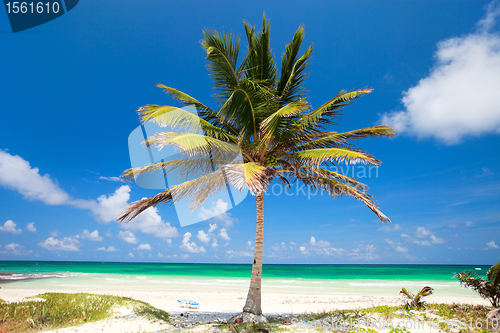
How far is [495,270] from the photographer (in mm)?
6004

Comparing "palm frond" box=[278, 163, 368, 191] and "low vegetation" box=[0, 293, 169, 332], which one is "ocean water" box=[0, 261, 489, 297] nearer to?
"palm frond" box=[278, 163, 368, 191]

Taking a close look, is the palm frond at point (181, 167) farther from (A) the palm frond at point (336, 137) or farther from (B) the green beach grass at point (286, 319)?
(B) the green beach grass at point (286, 319)

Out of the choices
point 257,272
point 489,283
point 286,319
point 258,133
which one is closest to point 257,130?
point 258,133

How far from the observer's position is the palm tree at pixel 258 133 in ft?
20.4

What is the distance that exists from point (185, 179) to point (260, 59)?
13.7 feet

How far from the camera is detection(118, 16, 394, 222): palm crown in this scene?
6.18 m

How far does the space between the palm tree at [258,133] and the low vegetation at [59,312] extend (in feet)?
10.3

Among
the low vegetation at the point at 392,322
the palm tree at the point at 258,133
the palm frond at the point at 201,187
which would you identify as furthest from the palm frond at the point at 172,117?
the low vegetation at the point at 392,322

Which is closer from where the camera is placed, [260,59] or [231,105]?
[231,105]

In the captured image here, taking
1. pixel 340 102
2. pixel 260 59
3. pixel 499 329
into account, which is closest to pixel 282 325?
pixel 499 329

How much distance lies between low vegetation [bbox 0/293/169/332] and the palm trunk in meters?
2.70

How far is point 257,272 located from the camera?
6.66 m

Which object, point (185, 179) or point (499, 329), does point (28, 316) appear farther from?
point (499, 329)

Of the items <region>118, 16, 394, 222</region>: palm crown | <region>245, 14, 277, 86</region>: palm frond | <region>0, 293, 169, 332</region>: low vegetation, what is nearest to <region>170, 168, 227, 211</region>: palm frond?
<region>118, 16, 394, 222</region>: palm crown
